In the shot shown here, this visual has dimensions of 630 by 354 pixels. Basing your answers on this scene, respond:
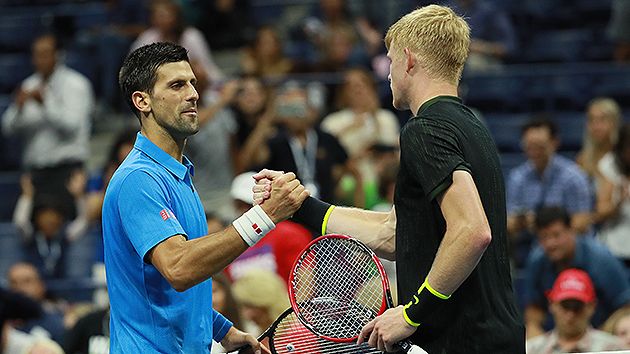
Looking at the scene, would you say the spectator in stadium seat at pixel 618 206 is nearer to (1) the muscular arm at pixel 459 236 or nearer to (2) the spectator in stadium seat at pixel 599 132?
(2) the spectator in stadium seat at pixel 599 132

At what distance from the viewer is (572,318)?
803 centimetres

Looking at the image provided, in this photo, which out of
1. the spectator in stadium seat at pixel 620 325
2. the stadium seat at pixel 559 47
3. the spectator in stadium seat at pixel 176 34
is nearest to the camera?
the spectator in stadium seat at pixel 620 325

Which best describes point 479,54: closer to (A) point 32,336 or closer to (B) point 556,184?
(B) point 556,184

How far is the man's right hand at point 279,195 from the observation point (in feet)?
16.4

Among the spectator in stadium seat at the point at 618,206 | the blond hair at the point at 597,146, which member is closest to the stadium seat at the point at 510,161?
the blond hair at the point at 597,146

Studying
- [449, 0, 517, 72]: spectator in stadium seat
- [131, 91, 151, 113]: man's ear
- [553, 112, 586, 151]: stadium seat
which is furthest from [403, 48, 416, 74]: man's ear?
[449, 0, 517, 72]: spectator in stadium seat

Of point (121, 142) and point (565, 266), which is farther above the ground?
point (121, 142)

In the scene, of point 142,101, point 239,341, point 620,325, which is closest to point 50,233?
point 620,325

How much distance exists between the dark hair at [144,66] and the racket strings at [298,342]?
106cm

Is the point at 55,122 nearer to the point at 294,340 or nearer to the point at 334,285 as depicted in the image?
the point at 294,340

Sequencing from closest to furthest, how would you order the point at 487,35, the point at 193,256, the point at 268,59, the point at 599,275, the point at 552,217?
the point at 193,256
the point at 599,275
the point at 552,217
the point at 268,59
the point at 487,35

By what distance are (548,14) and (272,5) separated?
10.4ft

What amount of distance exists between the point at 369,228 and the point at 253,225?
0.84 meters

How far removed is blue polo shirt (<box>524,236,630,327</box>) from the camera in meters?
8.79
